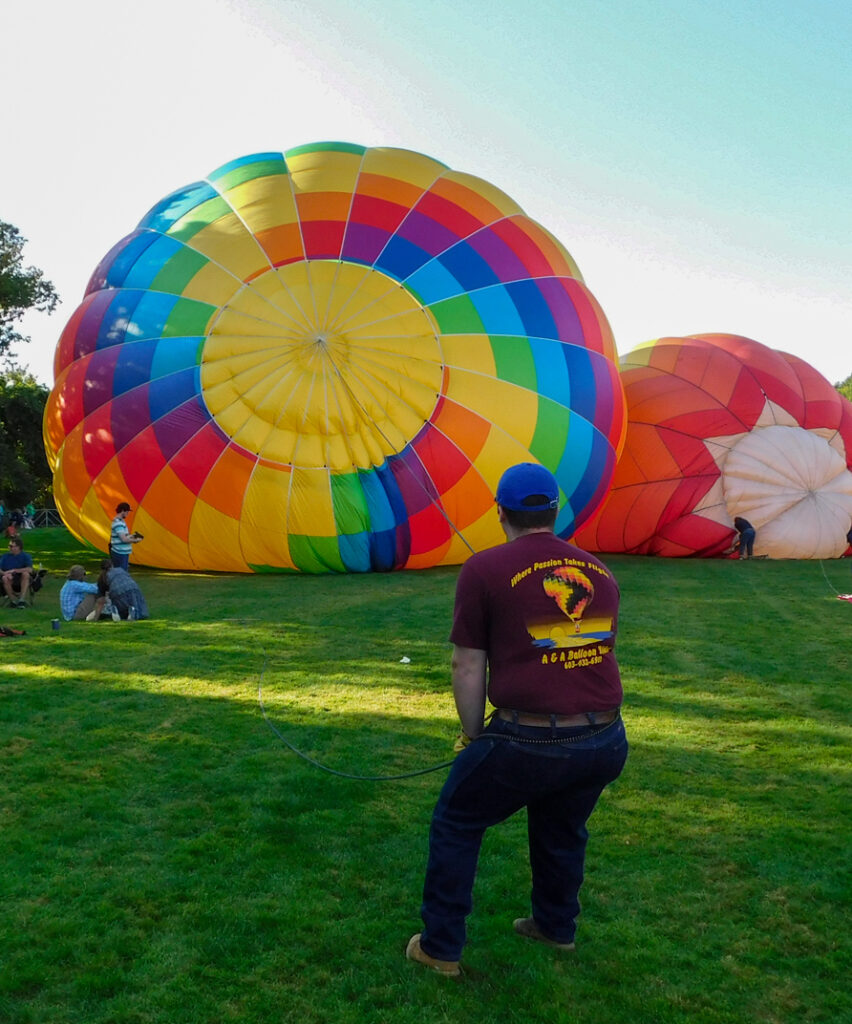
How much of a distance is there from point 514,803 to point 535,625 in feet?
2.05

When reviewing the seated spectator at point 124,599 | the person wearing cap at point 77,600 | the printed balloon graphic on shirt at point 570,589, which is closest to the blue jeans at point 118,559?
the person wearing cap at point 77,600

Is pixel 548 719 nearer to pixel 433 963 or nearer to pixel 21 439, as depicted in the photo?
pixel 433 963

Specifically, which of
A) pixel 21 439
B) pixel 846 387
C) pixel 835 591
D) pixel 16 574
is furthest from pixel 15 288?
pixel 846 387

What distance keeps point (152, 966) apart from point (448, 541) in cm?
1060

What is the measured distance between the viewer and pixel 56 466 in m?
14.5

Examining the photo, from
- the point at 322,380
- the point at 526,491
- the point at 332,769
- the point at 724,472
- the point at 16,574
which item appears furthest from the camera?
the point at 724,472

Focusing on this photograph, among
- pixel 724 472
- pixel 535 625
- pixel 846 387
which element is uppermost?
pixel 846 387

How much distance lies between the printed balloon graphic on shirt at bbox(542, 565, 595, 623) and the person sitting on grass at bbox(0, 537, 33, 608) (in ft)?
34.0

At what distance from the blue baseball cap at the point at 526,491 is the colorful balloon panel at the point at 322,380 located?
31.9 ft

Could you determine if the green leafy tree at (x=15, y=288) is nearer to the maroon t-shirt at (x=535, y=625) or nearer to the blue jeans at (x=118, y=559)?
the blue jeans at (x=118, y=559)

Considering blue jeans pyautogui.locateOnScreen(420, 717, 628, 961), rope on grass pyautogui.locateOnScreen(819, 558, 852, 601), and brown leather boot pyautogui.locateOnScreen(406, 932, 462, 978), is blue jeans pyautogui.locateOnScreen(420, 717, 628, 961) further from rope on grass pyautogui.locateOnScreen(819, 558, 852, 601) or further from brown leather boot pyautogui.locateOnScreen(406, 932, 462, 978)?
rope on grass pyautogui.locateOnScreen(819, 558, 852, 601)

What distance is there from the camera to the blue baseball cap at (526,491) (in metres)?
3.14

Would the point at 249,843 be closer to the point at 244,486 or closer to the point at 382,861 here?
the point at 382,861

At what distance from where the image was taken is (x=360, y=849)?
4.13 metres
